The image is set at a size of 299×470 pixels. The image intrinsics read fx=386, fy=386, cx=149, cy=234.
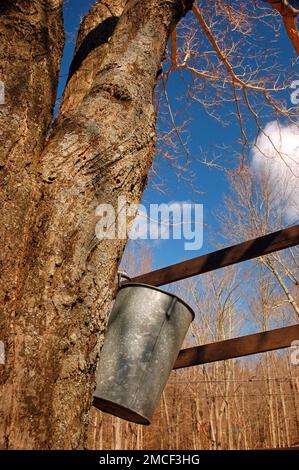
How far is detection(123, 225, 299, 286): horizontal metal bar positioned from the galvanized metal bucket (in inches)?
22.8

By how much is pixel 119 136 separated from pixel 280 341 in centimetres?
172

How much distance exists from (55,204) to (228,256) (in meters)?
1.71

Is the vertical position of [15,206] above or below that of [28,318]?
above

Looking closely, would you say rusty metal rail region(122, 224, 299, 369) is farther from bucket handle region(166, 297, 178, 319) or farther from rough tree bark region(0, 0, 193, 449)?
rough tree bark region(0, 0, 193, 449)

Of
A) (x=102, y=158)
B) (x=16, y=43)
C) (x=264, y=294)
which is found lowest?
(x=102, y=158)

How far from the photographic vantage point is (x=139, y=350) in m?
2.00

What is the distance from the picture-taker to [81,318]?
109cm

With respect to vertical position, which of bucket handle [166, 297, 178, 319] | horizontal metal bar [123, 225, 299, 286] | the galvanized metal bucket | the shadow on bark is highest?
the shadow on bark

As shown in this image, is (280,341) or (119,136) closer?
(119,136)

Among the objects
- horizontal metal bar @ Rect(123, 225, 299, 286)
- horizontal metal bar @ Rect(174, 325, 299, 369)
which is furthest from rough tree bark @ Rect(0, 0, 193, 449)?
horizontal metal bar @ Rect(174, 325, 299, 369)

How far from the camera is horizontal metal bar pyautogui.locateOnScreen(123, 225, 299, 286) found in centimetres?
243

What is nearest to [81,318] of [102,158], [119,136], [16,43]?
[102,158]

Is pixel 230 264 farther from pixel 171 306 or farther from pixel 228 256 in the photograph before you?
pixel 171 306

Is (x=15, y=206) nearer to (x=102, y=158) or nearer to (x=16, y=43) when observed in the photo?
(x=102, y=158)
